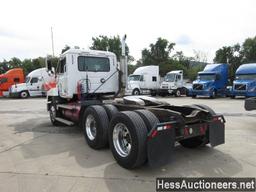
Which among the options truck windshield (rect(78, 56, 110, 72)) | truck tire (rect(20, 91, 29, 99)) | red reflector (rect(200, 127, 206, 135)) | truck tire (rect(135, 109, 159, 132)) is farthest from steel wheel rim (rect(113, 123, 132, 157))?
truck tire (rect(20, 91, 29, 99))

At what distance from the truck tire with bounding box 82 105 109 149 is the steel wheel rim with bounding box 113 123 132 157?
639 millimetres

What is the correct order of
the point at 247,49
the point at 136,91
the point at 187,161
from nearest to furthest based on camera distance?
the point at 187,161 < the point at 136,91 < the point at 247,49

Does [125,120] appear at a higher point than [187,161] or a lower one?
higher

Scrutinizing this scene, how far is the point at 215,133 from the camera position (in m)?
4.66

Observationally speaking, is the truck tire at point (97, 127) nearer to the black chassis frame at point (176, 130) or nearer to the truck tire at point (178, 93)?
the black chassis frame at point (176, 130)

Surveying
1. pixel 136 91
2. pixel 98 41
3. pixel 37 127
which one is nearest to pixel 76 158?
pixel 37 127

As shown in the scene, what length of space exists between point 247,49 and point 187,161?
5225 cm

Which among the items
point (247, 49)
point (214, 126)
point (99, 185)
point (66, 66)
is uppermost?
point (247, 49)

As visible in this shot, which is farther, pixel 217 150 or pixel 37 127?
pixel 37 127

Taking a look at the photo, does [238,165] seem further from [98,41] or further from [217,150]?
[98,41]

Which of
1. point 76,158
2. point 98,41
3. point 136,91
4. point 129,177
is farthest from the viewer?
point 98,41

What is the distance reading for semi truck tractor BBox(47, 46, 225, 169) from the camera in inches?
152

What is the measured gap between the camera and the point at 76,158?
15.8ft

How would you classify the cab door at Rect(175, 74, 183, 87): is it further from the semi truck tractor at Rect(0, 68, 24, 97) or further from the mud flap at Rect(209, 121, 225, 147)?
the mud flap at Rect(209, 121, 225, 147)
